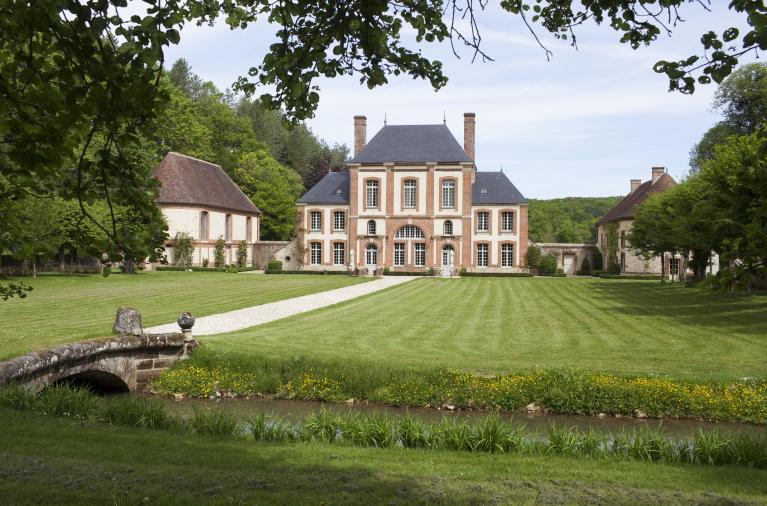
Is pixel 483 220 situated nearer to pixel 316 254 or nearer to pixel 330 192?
pixel 330 192

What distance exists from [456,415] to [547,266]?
3461cm

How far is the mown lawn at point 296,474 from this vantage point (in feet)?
15.4

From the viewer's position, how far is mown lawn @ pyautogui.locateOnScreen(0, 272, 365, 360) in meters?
12.3

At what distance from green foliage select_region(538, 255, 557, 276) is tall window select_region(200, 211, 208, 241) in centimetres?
2183

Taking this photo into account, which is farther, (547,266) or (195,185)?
(195,185)

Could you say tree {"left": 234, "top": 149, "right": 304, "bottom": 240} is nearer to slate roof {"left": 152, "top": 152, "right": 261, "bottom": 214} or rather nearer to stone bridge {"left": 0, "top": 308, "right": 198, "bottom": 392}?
slate roof {"left": 152, "top": 152, "right": 261, "bottom": 214}

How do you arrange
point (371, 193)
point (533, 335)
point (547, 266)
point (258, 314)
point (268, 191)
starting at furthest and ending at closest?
point (268, 191)
point (371, 193)
point (547, 266)
point (258, 314)
point (533, 335)

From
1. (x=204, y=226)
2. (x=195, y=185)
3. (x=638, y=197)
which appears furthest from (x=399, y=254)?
(x=638, y=197)

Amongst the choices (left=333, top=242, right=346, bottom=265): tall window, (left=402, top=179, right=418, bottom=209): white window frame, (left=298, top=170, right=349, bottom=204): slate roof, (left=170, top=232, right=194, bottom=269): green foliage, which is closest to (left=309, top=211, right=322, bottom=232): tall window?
(left=298, top=170, right=349, bottom=204): slate roof

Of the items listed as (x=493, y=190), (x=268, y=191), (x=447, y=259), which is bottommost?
(x=447, y=259)

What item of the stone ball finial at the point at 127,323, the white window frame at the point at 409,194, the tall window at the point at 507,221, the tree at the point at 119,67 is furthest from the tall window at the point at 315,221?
the tree at the point at 119,67

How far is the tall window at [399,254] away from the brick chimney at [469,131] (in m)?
7.75

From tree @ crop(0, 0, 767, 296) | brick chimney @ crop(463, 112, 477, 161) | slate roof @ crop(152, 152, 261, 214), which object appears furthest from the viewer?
brick chimney @ crop(463, 112, 477, 161)

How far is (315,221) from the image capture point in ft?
150
